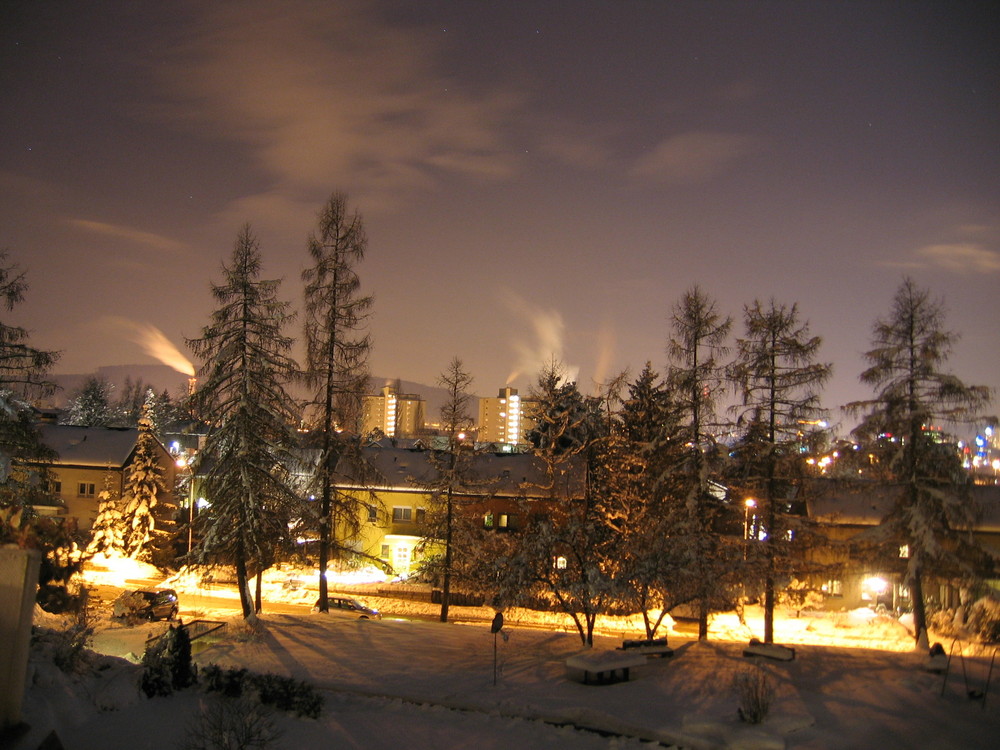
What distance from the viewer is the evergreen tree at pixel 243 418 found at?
2305 centimetres

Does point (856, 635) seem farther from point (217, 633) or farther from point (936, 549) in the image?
point (217, 633)

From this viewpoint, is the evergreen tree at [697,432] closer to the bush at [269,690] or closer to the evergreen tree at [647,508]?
the evergreen tree at [647,508]

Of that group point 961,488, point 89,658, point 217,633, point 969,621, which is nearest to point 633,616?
point 969,621

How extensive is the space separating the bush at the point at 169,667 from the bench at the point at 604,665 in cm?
851

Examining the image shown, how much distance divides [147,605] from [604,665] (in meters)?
17.9

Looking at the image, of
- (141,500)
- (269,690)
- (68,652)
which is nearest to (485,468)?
(141,500)

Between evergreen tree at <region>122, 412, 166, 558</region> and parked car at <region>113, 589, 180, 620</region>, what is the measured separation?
13.9 m

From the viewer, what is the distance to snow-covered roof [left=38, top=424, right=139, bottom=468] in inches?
1941

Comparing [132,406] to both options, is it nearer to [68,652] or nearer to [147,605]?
[147,605]

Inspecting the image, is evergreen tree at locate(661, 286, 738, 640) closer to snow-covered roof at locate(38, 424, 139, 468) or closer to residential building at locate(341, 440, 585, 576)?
residential building at locate(341, 440, 585, 576)

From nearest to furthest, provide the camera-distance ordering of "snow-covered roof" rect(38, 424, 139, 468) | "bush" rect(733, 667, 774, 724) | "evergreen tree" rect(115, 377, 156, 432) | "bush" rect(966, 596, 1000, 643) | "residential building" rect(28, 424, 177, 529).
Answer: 1. "bush" rect(733, 667, 774, 724)
2. "bush" rect(966, 596, 1000, 643)
3. "residential building" rect(28, 424, 177, 529)
4. "snow-covered roof" rect(38, 424, 139, 468)
5. "evergreen tree" rect(115, 377, 156, 432)

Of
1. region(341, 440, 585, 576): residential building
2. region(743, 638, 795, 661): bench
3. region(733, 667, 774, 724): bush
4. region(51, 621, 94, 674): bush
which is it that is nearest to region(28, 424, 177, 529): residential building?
region(341, 440, 585, 576): residential building

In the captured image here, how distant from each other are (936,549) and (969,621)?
4434 mm

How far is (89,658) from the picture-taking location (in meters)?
13.4
